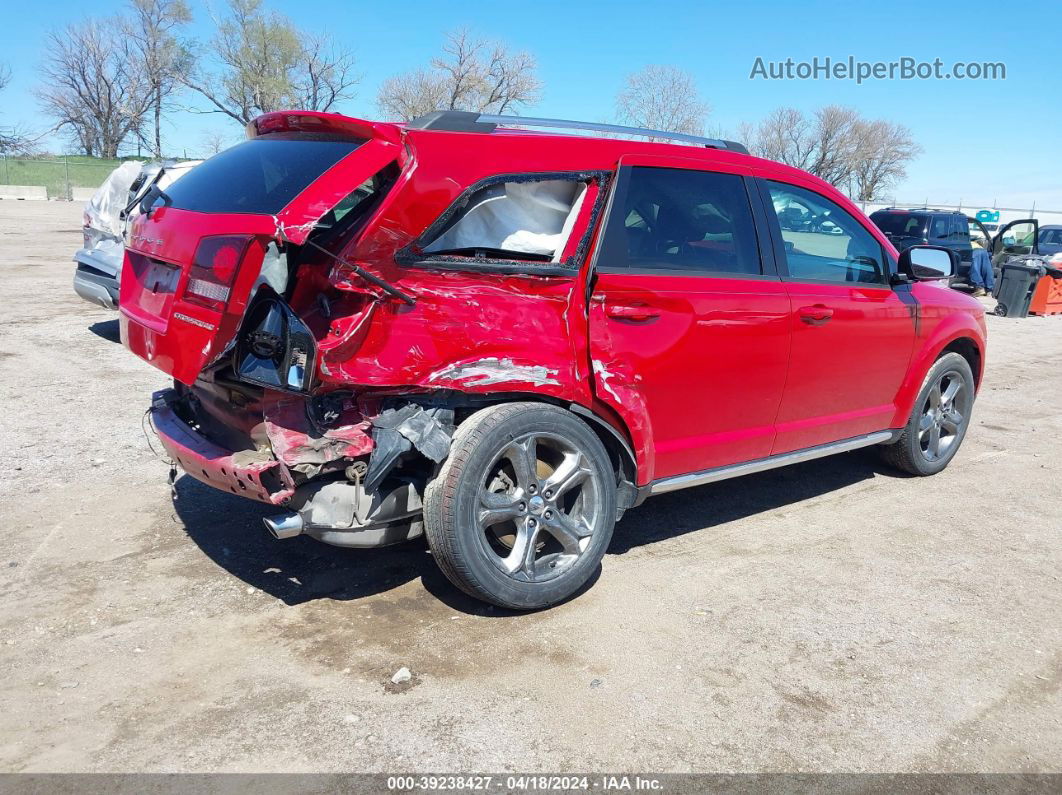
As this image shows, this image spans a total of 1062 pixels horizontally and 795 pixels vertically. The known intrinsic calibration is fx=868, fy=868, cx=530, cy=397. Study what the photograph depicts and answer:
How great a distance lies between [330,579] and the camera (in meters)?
4.03

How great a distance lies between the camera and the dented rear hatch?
319 cm

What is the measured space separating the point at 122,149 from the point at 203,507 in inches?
2598

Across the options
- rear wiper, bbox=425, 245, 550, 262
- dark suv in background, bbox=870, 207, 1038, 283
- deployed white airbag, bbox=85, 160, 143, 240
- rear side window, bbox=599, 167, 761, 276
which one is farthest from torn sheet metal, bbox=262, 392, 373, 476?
dark suv in background, bbox=870, 207, 1038, 283

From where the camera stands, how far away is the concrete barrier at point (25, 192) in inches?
1615

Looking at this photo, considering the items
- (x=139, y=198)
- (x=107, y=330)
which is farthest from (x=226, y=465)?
(x=107, y=330)

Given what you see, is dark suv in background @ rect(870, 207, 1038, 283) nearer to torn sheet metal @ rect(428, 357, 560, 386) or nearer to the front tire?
the front tire

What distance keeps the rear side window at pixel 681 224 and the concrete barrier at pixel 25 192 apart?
1750 inches

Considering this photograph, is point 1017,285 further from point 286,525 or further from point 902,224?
point 286,525

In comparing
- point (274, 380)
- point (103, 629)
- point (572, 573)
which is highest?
point (274, 380)

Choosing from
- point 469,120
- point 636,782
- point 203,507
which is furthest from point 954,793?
point 203,507

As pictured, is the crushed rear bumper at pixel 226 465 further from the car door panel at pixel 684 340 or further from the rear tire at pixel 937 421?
the rear tire at pixel 937 421

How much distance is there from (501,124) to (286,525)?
1945 mm

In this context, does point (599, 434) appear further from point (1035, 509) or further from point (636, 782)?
point (1035, 509)

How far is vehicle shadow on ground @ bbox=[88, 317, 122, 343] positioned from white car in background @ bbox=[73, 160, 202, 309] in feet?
1.11
